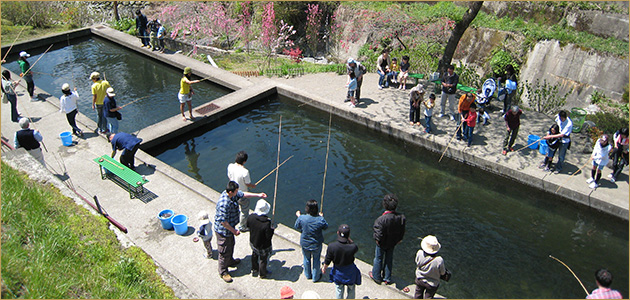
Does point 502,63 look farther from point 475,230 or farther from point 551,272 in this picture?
point 551,272

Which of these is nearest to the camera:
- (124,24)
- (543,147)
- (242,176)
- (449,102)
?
(242,176)

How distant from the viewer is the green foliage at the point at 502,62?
14230 mm

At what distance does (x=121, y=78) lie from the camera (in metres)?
17.0

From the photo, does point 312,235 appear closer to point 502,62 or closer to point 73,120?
point 73,120

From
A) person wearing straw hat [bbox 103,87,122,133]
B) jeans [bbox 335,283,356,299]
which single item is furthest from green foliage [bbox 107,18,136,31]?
jeans [bbox 335,283,356,299]

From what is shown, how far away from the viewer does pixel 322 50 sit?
20703mm

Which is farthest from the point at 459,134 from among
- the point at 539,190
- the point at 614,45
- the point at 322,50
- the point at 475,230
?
the point at 322,50

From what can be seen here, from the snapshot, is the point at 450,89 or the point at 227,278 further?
the point at 450,89

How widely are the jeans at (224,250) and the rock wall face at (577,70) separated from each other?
10.9 meters

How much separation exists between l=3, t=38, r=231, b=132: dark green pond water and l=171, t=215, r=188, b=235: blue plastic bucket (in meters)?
5.54

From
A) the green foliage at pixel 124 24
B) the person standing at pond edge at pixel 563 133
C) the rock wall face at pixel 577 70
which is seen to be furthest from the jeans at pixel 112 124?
the green foliage at pixel 124 24

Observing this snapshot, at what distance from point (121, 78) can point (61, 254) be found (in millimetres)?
11818

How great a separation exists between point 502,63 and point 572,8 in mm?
3244

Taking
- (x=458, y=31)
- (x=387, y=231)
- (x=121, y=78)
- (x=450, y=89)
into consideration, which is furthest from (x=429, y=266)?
(x=121, y=78)
